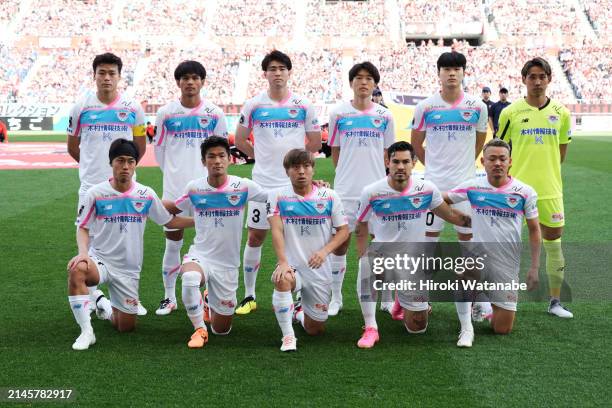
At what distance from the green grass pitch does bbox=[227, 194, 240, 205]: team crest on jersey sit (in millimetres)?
1043

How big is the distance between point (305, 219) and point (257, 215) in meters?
0.97

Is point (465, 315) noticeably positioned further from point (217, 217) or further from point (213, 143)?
point (213, 143)

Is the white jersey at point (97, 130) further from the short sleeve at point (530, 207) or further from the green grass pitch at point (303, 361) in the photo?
the short sleeve at point (530, 207)

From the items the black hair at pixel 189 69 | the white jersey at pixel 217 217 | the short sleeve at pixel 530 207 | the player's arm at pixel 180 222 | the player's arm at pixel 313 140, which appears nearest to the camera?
the short sleeve at pixel 530 207

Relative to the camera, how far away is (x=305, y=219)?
528 cm

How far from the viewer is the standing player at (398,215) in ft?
17.3

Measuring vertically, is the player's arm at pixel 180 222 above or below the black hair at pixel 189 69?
below

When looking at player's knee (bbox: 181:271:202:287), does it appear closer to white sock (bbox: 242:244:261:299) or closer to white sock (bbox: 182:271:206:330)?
white sock (bbox: 182:271:206:330)

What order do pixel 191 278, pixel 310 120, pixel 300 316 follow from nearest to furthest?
pixel 191 278, pixel 300 316, pixel 310 120

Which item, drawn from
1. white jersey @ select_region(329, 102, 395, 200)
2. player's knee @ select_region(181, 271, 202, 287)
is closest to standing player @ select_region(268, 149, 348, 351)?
player's knee @ select_region(181, 271, 202, 287)

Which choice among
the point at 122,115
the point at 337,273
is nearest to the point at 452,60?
the point at 337,273

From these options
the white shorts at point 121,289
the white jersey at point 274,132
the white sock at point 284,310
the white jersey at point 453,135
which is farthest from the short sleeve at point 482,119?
the white shorts at point 121,289

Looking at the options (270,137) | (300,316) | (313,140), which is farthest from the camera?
(313,140)

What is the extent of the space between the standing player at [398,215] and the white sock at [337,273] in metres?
0.64
